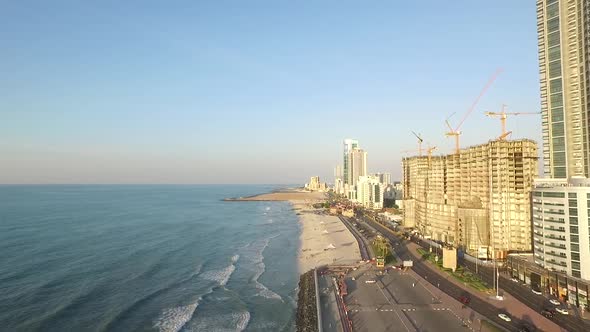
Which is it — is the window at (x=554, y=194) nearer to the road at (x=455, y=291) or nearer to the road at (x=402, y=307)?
the road at (x=455, y=291)

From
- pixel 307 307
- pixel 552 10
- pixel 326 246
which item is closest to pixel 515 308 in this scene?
pixel 307 307

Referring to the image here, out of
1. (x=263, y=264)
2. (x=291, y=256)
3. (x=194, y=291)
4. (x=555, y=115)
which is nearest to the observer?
(x=194, y=291)

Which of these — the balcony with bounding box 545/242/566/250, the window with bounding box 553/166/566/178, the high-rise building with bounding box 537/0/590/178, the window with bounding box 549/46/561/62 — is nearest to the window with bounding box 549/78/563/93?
the high-rise building with bounding box 537/0/590/178

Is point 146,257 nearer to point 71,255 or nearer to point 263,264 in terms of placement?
point 71,255

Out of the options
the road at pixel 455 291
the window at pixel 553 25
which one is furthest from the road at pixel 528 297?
the window at pixel 553 25

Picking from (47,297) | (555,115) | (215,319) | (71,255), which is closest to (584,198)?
(555,115)

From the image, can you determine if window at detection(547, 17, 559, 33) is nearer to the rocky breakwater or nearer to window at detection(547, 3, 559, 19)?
window at detection(547, 3, 559, 19)
